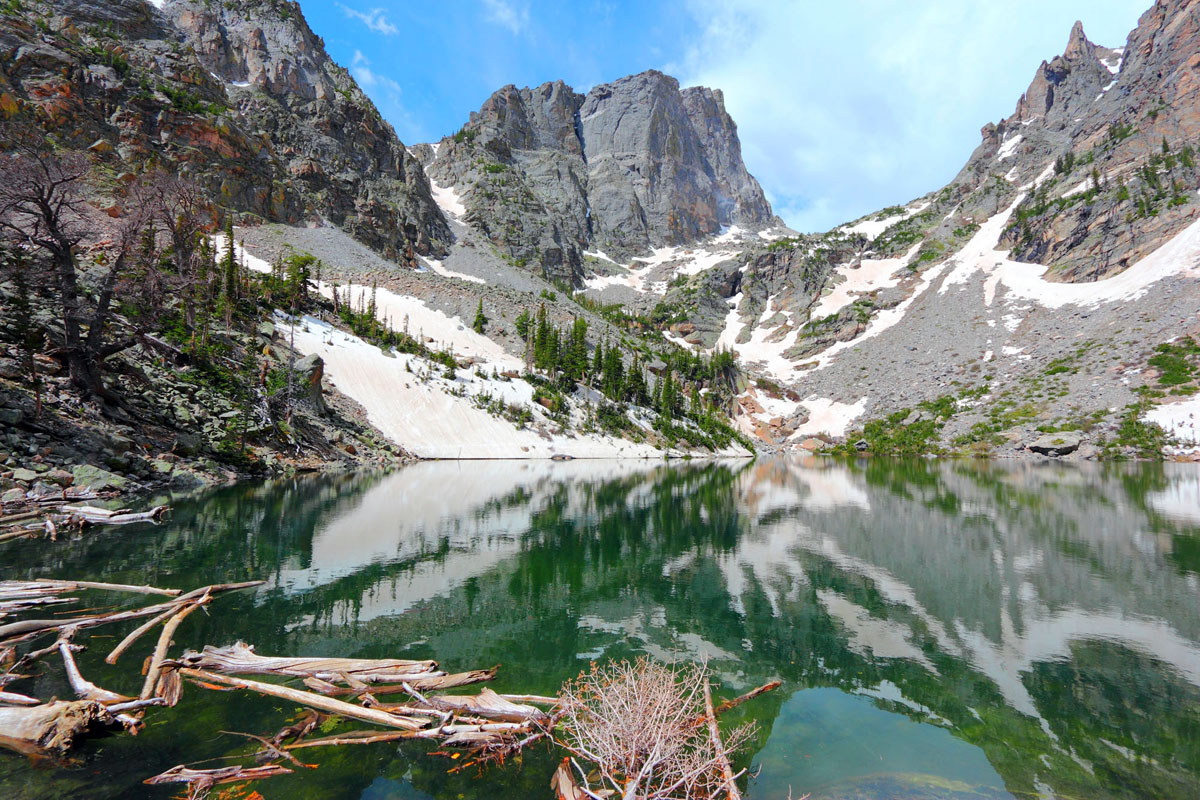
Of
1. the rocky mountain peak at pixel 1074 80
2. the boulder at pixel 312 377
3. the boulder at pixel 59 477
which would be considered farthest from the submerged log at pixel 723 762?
the rocky mountain peak at pixel 1074 80

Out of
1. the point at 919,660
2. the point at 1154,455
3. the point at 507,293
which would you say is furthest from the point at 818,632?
the point at 507,293

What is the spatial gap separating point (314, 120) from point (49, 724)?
143 m

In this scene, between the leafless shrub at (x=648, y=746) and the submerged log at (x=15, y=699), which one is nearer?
the leafless shrub at (x=648, y=746)

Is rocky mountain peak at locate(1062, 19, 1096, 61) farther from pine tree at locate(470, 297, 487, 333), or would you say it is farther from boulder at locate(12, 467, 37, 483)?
boulder at locate(12, 467, 37, 483)

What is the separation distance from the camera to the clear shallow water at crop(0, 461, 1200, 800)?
6.49m

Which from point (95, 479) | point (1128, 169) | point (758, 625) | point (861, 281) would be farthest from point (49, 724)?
point (861, 281)

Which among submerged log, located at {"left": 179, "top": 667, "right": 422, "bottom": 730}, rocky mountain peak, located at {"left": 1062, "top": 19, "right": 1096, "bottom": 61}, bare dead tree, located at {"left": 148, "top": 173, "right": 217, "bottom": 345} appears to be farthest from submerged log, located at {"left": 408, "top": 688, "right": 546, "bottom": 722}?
rocky mountain peak, located at {"left": 1062, "top": 19, "right": 1096, "bottom": 61}

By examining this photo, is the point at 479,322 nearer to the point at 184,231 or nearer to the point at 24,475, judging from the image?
the point at 184,231

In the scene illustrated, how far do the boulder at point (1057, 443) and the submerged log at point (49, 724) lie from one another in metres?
95.5

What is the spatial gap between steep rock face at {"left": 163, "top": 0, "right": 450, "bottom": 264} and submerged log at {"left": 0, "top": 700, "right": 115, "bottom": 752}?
376 feet

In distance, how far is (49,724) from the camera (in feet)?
18.7

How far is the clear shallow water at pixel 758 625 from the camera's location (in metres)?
6.49

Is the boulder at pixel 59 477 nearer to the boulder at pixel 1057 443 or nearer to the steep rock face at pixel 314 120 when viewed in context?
the steep rock face at pixel 314 120

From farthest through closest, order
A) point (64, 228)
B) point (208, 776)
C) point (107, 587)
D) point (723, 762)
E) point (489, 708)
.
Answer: point (64, 228) < point (107, 587) < point (489, 708) < point (208, 776) < point (723, 762)
